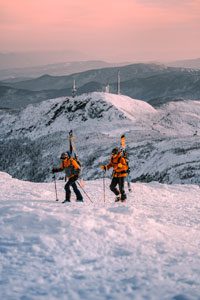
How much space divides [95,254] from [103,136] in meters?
59.3

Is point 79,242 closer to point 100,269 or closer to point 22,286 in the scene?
point 100,269

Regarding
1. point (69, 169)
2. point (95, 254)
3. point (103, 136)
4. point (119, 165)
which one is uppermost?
point (103, 136)

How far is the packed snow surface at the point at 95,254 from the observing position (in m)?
6.75

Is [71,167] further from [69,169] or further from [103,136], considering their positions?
[103,136]

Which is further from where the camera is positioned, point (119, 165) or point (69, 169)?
point (119, 165)

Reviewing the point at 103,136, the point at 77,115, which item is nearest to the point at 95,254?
the point at 103,136

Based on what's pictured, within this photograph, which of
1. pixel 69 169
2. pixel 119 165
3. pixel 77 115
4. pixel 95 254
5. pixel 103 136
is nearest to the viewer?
pixel 95 254

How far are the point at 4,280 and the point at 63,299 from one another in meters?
1.38

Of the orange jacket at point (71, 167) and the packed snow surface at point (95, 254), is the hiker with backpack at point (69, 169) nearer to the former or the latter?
the orange jacket at point (71, 167)

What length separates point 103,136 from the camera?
67562mm

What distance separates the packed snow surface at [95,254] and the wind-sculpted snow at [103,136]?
2505 cm

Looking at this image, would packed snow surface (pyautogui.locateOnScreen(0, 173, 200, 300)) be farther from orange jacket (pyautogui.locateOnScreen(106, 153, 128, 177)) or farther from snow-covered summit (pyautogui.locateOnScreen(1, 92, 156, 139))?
snow-covered summit (pyautogui.locateOnScreen(1, 92, 156, 139))

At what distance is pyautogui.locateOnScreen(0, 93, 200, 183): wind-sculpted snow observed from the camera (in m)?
43.3

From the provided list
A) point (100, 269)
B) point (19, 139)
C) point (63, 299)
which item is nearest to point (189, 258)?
point (100, 269)
